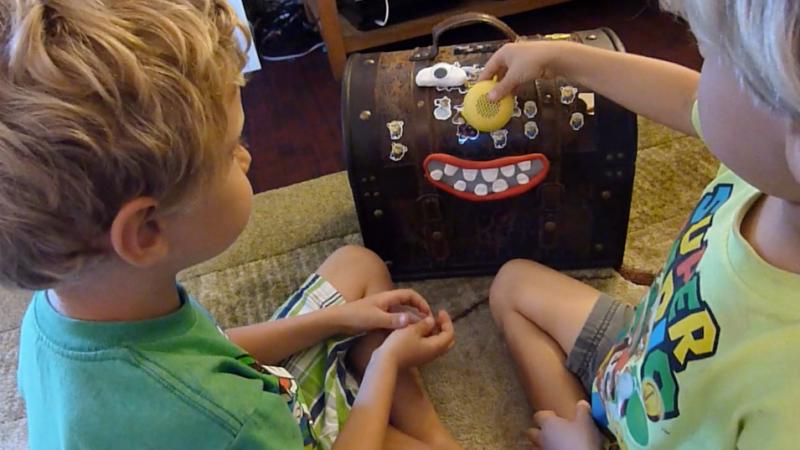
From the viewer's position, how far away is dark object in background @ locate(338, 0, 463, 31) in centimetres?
178

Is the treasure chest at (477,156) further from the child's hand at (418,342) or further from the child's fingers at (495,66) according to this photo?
the child's hand at (418,342)

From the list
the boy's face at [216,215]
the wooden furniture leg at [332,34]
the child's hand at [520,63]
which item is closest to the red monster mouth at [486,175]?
the child's hand at [520,63]

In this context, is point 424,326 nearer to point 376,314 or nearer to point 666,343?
point 376,314

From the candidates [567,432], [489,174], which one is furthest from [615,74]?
[567,432]

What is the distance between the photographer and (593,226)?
1.18 meters

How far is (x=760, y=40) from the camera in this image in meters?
0.44

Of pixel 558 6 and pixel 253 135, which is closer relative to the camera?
pixel 253 135

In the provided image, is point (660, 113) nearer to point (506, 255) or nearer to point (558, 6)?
point (506, 255)

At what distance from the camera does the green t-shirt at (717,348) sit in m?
0.57

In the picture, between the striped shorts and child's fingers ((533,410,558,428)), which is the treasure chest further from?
child's fingers ((533,410,558,428))

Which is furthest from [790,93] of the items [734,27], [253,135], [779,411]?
[253,135]

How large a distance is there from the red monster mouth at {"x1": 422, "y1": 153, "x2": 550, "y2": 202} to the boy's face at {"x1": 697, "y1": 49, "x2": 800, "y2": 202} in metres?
0.51

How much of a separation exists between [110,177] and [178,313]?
167mm

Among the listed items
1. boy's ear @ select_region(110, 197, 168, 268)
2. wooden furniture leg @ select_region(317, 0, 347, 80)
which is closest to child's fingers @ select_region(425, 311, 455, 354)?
boy's ear @ select_region(110, 197, 168, 268)
